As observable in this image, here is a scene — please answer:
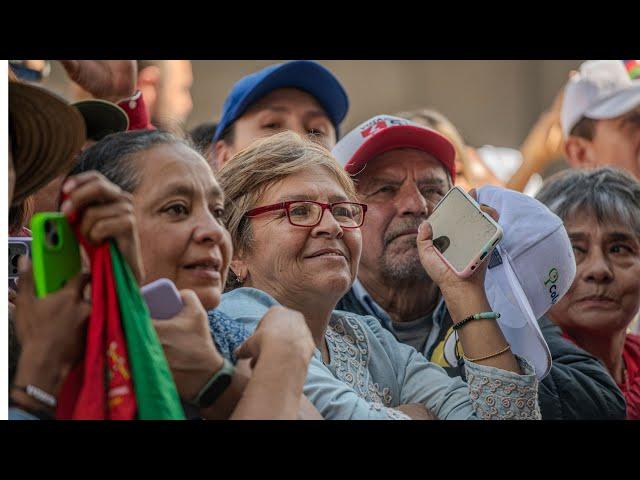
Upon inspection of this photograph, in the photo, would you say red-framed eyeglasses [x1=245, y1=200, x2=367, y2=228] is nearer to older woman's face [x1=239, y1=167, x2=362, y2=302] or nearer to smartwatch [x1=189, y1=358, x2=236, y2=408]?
older woman's face [x1=239, y1=167, x2=362, y2=302]

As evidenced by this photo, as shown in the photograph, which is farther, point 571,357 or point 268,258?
point 571,357

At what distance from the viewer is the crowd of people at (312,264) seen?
2104 millimetres

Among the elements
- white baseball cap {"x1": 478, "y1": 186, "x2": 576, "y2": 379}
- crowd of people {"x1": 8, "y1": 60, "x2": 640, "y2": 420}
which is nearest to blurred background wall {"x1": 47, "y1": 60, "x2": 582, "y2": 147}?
crowd of people {"x1": 8, "y1": 60, "x2": 640, "y2": 420}

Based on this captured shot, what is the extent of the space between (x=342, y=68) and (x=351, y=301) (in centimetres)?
651

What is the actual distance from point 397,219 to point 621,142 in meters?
1.58

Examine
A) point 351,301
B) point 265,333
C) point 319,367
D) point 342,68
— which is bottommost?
point 342,68

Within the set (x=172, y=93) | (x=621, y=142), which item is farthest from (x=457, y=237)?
(x=172, y=93)

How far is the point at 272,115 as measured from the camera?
12.7 feet

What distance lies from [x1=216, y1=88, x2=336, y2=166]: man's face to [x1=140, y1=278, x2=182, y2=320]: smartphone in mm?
1779
